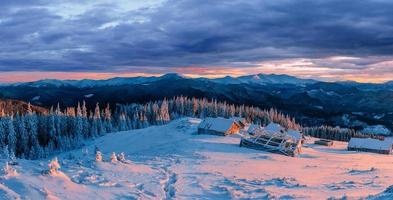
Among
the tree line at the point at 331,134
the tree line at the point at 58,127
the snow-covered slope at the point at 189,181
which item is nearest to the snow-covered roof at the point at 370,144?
the snow-covered slope at the point at 189,181

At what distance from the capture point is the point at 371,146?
7956 centimetres

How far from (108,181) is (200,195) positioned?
5.61 m

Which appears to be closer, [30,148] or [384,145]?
[384,145]

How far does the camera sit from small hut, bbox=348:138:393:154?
78000 mm

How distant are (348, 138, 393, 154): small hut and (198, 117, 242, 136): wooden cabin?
22051 millimetres

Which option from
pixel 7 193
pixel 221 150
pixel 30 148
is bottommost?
pixel 30 148

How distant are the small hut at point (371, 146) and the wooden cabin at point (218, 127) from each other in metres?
22.1

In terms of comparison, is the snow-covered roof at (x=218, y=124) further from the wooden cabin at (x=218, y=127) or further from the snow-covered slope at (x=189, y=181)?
the snow-covered slope at (x=189, y=181)

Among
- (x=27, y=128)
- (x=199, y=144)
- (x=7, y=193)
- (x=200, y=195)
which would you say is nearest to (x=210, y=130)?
(x=199, y=144)

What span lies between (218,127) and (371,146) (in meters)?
28.8

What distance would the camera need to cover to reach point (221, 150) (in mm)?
58969

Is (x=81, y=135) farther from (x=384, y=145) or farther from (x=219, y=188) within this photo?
(x=219, y=188)

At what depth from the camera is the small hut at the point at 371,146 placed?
78.0 meters

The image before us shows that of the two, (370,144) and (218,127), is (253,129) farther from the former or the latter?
(370,144)
